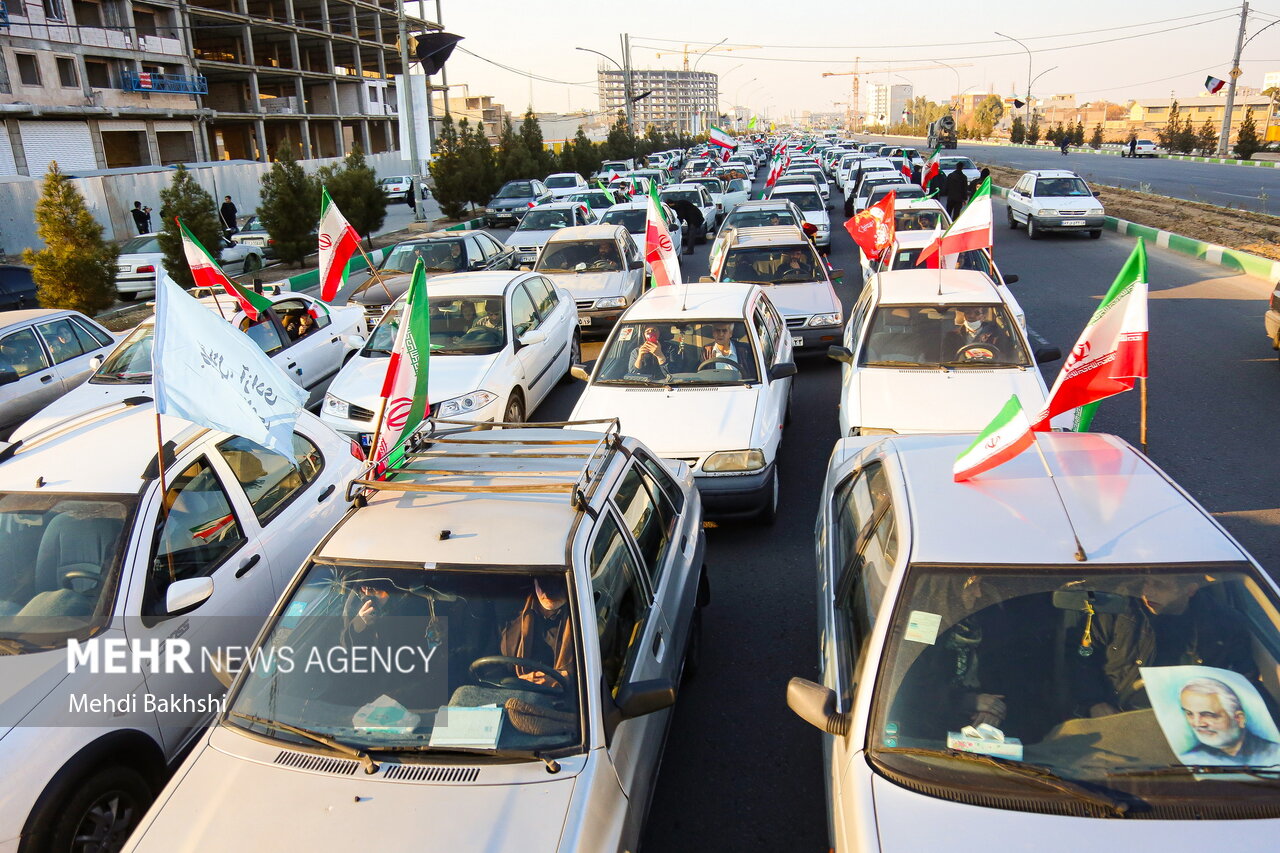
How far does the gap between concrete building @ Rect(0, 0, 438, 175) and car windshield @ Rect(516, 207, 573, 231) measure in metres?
6.84

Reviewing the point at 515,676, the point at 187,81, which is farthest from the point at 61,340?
the point at 187,81

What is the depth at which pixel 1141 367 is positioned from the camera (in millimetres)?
4566

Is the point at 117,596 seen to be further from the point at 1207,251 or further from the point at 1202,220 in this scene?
the point at 1202,220

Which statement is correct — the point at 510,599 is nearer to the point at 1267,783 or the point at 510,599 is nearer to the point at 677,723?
the point at 677,723

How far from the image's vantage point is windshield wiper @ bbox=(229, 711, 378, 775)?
3064 millimetres

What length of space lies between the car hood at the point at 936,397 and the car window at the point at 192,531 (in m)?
4.44

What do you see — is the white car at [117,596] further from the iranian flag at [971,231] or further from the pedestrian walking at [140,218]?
the pedestrian walking at [140,218]

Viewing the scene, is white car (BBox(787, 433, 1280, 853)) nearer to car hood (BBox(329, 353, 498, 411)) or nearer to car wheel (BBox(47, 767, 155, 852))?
car wheel (BBox(47, 767, 155, 852))

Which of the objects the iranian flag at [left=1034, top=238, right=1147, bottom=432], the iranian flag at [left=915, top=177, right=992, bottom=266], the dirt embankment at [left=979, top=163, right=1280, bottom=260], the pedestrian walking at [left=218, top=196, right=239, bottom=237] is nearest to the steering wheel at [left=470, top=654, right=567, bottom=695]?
the iranian flag at [left=1034, top=238, right=1147, bottom=432]

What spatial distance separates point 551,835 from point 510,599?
93 cm

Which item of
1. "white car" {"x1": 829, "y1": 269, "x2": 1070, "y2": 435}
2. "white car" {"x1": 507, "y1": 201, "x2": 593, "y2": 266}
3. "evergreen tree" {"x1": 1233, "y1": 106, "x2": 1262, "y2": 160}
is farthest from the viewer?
"evergreen tree" {"x1": 1233, "y1": 106, "x2": 1262, "y2": 160}

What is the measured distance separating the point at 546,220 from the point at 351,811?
18948 mm

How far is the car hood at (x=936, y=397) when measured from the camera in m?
6.74

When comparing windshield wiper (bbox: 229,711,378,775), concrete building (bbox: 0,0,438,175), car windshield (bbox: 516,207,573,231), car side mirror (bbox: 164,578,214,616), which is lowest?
windshield wiper (bbox: 229,711,378,775)
